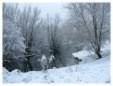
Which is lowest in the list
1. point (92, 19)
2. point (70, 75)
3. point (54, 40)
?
point (70, 75)

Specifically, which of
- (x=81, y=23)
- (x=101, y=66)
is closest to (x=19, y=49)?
(x=81, y=23)

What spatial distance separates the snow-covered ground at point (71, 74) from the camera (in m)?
2.13

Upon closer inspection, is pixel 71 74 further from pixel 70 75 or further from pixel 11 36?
pixel 11 36

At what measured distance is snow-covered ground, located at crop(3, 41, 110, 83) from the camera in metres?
2.13

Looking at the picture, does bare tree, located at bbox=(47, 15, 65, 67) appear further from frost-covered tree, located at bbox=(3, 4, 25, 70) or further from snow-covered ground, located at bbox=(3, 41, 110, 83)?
frost-covered tree, located at bbox=(3, 4, 25, 70)

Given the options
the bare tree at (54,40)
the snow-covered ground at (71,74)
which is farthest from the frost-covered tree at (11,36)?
the bare tree at (54,40)

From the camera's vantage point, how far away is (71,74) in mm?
2141

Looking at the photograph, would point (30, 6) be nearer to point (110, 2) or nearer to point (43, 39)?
point (43, 39)

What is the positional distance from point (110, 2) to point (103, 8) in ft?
0.27

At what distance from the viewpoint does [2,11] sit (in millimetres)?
2170

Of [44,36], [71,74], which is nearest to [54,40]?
[44,36]

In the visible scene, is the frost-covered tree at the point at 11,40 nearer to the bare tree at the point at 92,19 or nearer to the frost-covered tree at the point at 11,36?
the frost-covered tree at the point at 11,36

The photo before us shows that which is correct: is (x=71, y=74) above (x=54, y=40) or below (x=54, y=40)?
below

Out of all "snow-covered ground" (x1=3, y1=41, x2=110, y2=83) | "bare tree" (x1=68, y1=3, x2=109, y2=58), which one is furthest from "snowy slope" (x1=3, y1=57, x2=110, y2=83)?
"bare tree" (x1=68, y1=3, x2=109, y2=58)
